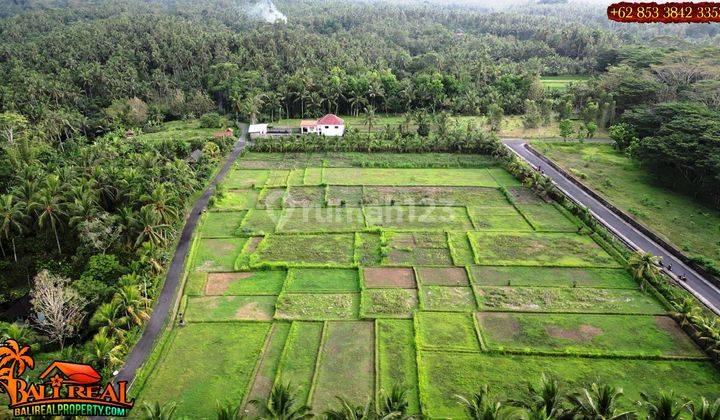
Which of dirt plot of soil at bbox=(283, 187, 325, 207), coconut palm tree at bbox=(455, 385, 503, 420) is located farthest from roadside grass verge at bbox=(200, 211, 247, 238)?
coconut palm tree at bbox=(455, 385, 503, 420)

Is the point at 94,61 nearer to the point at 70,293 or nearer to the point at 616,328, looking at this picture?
the point at 70,293

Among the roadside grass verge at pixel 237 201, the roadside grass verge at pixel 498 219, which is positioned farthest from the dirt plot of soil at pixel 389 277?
the roadside grass verge at pixel 237 201

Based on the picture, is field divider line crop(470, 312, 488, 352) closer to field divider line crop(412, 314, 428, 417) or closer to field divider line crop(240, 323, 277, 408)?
field divider line crop(412, 314, 428, 417)

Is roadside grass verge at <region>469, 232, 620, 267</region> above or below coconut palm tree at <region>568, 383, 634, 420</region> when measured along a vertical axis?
below

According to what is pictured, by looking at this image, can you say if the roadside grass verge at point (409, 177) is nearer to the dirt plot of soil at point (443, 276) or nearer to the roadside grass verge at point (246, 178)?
the roadside grass verge at point (246, 178)

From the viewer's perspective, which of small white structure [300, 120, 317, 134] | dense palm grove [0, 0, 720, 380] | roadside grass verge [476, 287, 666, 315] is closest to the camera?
roadside grass verge [476, 287, 666, 315]

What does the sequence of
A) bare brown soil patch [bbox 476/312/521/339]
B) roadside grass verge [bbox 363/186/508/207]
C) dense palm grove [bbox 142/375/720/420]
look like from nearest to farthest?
dense palm grove [bbox 142/375/720/420]
bare brown soil patch [bbox 476/312/521/339]
roadside grass verge [bbox 363/186/508/207]

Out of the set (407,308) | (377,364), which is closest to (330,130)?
(407,308)
